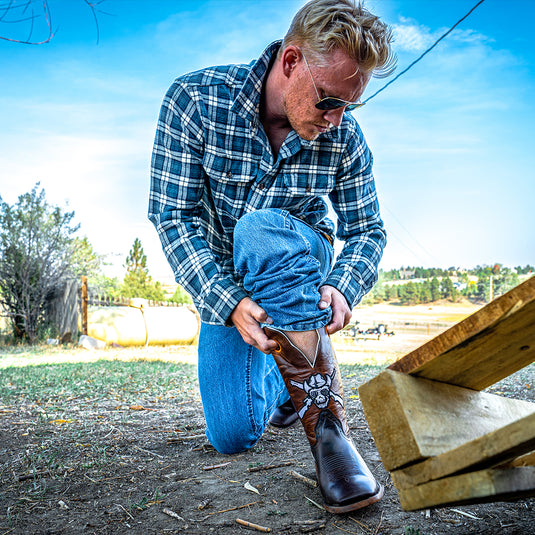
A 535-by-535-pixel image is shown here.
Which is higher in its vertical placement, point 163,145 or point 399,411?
point 163,145

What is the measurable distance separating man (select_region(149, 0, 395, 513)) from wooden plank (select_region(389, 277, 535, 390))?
21.3 inches

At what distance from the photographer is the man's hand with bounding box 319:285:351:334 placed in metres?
1.47

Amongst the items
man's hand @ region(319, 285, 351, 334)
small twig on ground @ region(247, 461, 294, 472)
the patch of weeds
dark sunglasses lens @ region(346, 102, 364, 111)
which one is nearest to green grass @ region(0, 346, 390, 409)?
small twig on ground @ region(247, 461, 294, 472)

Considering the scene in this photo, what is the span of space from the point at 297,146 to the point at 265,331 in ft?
2.58

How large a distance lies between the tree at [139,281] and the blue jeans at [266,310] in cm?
2835

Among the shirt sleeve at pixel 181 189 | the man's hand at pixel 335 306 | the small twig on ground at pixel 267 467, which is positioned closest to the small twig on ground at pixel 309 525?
the small twig on ground at pixel 267 467

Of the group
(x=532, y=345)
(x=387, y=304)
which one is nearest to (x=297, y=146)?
(x=532, y=345)

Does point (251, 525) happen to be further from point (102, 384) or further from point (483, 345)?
point (102, 384)

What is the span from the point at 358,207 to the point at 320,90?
520 mm

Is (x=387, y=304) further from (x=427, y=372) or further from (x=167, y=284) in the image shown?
(x=427, y=372)

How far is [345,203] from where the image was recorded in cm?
201

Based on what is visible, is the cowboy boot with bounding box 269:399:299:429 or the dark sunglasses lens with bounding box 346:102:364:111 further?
the cowboy boot with bounding box 269:399:299:429

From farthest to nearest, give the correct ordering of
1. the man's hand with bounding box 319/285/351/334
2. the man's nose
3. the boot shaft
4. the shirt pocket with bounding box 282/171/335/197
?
the shirt pocket with bounding box 282/171/335/197
the man's nose
the man's hand with bounding box 319/285/351/334
the boot shaft

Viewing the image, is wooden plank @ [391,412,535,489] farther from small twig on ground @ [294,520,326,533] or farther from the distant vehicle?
the distant vehicle
